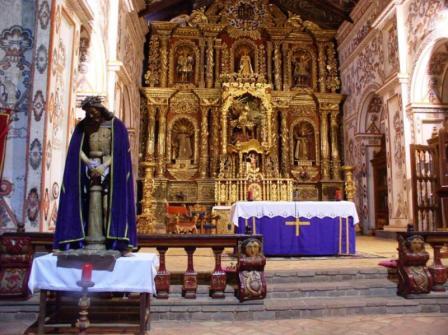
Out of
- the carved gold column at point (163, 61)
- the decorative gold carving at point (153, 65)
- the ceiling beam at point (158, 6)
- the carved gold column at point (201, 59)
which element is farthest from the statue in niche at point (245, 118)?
the ceiling beam at point (158, 6)

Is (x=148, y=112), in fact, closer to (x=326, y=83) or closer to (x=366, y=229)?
(x=326, y=83)

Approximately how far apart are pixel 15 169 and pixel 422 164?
9.00m

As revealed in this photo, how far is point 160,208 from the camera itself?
43.4 ft

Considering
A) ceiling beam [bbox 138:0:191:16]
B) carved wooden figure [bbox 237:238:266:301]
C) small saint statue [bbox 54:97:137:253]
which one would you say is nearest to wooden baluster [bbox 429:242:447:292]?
carved wooden figure [bbox 237:238:266:301]

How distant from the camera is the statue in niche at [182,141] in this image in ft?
46.1

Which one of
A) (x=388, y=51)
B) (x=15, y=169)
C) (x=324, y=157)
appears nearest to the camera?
(x=15, y=169)

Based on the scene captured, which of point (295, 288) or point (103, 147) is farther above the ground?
point (103, 147)

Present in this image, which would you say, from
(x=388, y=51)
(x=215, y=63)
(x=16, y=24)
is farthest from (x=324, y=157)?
(x=16, y=24)

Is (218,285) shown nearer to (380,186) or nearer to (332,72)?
(380,186)

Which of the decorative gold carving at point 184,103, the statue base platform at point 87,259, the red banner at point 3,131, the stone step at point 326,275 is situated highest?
the decorative gold carving at point 184,103

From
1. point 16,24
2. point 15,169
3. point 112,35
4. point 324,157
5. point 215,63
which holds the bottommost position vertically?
point 15,169

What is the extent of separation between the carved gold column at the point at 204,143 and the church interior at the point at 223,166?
0.23ft

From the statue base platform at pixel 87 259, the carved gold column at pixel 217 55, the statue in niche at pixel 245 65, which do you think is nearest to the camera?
the statue base platform at pixel 87 259

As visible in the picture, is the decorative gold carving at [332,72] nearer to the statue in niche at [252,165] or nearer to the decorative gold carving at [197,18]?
the statue in niche at [252,165]
